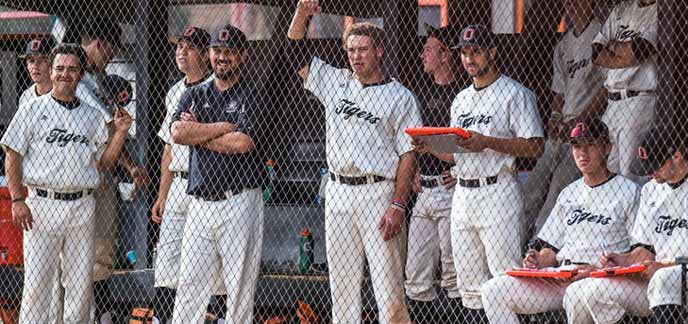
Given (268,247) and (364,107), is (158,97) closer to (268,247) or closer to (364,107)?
(268,247)

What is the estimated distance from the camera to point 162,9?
10.9 meters

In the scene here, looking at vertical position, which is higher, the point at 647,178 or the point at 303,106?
the point at 303,106

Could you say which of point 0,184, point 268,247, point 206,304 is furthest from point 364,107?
point 0,184

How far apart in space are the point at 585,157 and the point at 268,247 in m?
3.04

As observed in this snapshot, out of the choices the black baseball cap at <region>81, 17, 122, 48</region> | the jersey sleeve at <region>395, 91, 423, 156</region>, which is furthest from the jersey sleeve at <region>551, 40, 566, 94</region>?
the black baseball cap at <region>81, 17, 122, 48</region>

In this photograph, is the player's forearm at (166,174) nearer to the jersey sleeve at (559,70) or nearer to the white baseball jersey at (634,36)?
the jersey sleeve at (559,70)

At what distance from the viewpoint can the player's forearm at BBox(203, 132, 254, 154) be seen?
29.6ft

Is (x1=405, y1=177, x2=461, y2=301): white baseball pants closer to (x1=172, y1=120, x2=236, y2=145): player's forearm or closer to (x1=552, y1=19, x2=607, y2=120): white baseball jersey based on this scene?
(x1=552, y1=19, x2=607, y2=120): white baseball jersey

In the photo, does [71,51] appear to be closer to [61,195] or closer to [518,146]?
[61,195]

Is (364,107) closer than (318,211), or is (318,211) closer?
(364,107)

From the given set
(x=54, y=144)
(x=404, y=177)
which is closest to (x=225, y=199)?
(x=404, y=177)

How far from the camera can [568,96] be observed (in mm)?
9633

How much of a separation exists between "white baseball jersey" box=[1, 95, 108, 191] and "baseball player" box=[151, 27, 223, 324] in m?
0.49

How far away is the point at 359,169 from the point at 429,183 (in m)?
0.77
